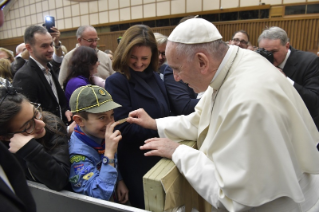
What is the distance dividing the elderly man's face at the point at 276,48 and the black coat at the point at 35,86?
234cm

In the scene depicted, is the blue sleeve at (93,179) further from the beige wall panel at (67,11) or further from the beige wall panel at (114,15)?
the beige wall panel at (67,11)

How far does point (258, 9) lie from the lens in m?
5.77

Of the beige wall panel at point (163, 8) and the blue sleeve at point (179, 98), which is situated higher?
the beige wall panel at point (163, 8)

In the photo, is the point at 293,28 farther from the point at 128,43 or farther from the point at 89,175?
the point at 89,175

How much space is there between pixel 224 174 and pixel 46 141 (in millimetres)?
1046

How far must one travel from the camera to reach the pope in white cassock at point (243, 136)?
936 millimetres

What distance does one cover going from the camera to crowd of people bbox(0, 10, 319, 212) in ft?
3.10

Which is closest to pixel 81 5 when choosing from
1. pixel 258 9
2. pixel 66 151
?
pixel 258 9

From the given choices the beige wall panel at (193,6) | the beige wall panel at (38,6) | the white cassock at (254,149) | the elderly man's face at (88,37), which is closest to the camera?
the white cassock at (254,149)

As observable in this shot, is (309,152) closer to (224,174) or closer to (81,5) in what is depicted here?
(224,174)

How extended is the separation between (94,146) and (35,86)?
1296mm

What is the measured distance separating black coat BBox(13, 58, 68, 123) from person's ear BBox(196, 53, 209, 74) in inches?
72.4

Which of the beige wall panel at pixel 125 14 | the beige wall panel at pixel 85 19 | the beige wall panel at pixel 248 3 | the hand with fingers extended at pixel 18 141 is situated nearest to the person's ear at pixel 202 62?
the hand with fingers extended at pixel 18 141

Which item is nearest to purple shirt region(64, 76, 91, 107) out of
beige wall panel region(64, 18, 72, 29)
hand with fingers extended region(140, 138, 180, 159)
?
hand with fingers extended region(140, 138, 180, 159)
